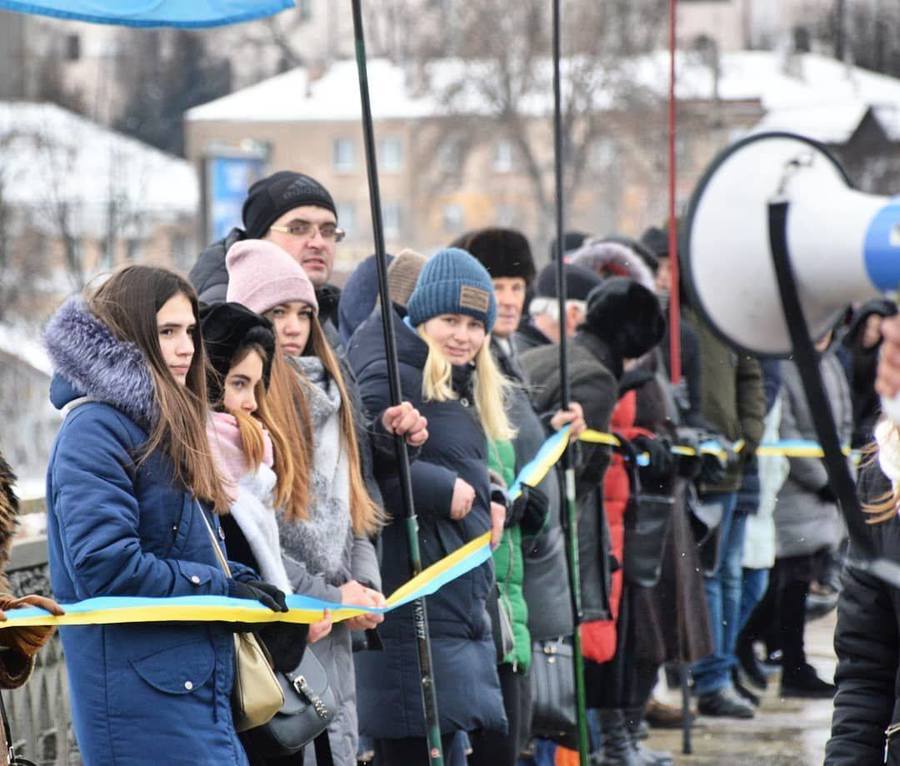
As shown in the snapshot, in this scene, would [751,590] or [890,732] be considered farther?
[751,590]

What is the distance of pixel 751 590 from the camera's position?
10570mm

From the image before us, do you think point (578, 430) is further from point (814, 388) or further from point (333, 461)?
point (814, 388)

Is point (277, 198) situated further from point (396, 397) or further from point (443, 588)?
point (443, 588)

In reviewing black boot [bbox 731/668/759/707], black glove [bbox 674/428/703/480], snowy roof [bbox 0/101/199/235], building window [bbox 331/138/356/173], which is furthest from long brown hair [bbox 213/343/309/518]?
building window [bbox 331/138/356/173]

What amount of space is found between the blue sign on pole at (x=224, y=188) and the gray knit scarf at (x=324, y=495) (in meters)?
21.5

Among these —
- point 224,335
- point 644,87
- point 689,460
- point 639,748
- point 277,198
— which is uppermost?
point 277,198

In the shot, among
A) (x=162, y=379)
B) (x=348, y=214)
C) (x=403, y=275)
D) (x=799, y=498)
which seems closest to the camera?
(x=162, y=379)

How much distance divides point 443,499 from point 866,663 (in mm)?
2419

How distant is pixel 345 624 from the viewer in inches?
217

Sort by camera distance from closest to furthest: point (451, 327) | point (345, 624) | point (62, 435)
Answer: point (62, 435)
point (345, 624)
point (451, 327)

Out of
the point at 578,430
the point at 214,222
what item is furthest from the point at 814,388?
the point at 214,222

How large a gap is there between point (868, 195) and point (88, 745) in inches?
114

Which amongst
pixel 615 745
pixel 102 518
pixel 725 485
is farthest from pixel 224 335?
pixel 725 485

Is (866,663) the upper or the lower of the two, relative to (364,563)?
upper
